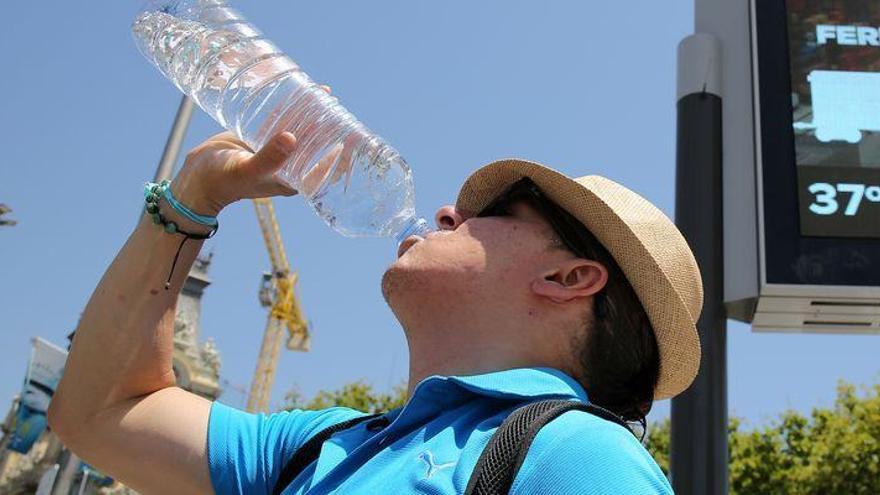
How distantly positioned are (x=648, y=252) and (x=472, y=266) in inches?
14.1

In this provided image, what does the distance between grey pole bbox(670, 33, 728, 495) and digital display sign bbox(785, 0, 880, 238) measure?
0.42 m

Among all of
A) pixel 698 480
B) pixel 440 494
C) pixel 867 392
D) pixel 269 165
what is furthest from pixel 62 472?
pixel 867 392

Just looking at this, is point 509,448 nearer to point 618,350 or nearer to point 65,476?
point 618,350

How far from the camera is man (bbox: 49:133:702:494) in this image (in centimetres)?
202

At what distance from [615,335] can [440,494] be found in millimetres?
703

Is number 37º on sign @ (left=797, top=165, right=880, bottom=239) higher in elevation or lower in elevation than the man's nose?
higher

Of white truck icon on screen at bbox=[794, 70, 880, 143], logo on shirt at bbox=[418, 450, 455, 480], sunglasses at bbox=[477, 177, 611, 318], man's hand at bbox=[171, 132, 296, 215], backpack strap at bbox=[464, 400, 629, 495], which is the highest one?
white truck icon on screen at bbox=[794, 70, 880, 143]

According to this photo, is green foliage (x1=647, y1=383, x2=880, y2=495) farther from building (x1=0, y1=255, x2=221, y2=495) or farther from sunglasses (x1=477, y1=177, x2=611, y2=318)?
building (x1=0, y1=255, x2=221, y2=495)

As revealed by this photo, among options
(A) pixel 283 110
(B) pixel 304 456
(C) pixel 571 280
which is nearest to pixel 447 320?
(C) pixel 571 280

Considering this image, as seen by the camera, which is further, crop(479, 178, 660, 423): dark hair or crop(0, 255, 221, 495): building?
crop(0, 255, 221, 495): building

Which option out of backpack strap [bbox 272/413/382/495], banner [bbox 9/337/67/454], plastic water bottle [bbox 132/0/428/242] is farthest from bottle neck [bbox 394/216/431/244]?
banner [bbox 9/337/67/454]

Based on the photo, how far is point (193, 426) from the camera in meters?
2.09

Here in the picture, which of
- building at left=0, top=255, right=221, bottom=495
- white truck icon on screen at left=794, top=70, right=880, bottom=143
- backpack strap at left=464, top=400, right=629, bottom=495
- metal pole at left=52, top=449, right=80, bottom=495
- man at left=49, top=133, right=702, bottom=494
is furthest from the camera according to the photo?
building at left=0, top=255, right=221, bottom=495

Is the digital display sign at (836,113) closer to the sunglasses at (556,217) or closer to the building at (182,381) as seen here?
the sunglasses at (556,217)
